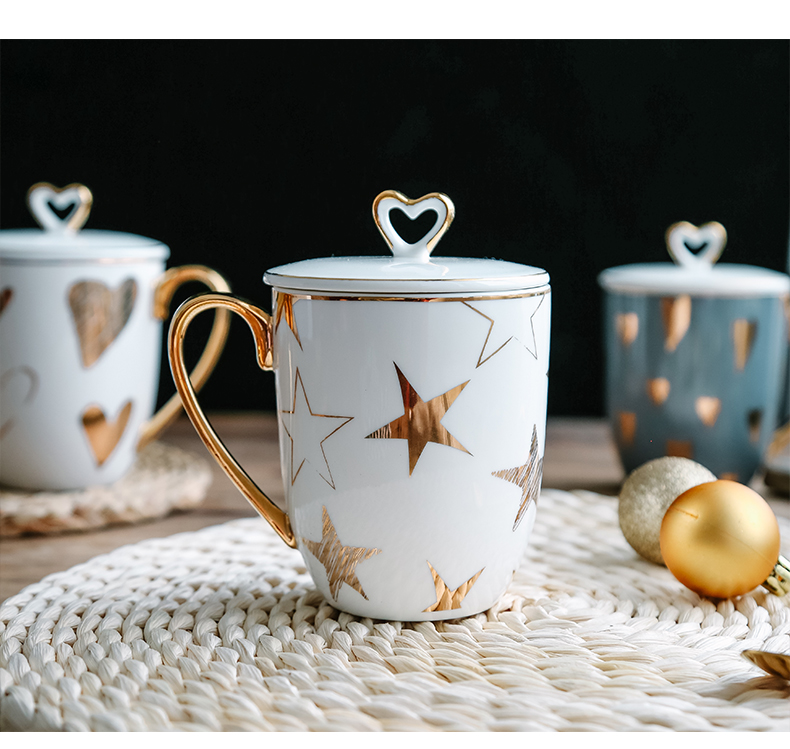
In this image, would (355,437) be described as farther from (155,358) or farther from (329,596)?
(155,358)

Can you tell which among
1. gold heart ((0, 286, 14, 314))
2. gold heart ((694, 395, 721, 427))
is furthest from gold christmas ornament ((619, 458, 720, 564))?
gold heart ((0, 286, 14, 314))

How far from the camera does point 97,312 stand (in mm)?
601

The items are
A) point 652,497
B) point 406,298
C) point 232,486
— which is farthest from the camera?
point 232,486

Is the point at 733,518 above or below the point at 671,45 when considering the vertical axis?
below

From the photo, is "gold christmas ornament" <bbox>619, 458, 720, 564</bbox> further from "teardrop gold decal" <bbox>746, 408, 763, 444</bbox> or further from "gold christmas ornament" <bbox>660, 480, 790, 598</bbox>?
"teardrop gold decal" <bbox>746, 408, 763, 444</bbox>

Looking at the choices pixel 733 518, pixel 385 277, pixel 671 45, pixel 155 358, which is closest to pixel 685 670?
pixel 733 518

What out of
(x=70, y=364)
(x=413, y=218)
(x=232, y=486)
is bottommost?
(x=232, y=486)

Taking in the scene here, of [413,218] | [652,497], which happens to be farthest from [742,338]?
[413,218]

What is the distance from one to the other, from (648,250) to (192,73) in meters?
0.46

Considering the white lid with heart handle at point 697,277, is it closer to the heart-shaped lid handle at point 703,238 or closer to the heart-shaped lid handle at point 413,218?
the heart-shaped lid handle at point 703,238

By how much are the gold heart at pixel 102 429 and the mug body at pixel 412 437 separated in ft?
0.86

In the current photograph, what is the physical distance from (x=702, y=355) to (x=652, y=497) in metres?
0.18

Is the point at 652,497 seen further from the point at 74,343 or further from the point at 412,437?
the point at 74,343

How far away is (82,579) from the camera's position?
45 cm
